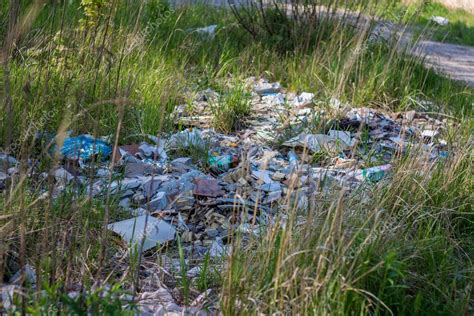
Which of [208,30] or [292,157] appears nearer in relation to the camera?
[292,157]

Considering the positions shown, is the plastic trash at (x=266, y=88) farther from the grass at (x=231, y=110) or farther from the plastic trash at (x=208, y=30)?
the plastic trash at (x=208, y=30)

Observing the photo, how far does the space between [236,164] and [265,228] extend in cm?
136

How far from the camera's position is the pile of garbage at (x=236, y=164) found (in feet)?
12.0

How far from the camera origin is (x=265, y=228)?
3377 mm

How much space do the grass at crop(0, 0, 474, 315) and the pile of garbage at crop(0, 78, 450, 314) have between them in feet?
0.32

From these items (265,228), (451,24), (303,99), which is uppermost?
(265,228)

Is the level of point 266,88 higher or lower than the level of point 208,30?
lower

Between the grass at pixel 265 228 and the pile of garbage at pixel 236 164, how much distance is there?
0.10 m

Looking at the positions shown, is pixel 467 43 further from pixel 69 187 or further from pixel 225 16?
pixel 69 187

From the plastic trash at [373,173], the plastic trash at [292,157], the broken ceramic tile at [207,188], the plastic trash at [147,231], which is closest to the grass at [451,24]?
the plastic trash at [292,157]

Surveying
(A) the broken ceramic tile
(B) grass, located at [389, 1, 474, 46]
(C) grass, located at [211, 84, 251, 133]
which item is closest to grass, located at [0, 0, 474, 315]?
(C) grass, located at [211, 84, 251, 133]

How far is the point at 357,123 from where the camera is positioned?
5473 millimetres

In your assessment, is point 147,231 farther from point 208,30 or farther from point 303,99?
point 208,30

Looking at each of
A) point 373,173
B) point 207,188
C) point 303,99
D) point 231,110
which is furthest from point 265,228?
point 303,99
